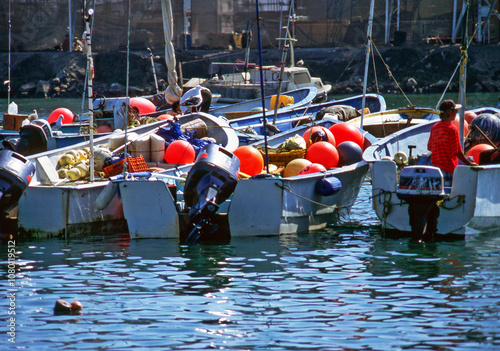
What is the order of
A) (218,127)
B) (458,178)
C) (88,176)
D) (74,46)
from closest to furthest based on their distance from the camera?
1. (458,178)
2. (88,176)
3. (218,127)
4. (74,46)

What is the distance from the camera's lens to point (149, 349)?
6195mm

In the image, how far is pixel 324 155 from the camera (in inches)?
482

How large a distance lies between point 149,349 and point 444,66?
160 feet

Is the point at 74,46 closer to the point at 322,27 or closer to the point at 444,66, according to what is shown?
the point at 322,27

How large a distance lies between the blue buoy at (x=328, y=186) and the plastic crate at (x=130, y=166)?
10.1 feet

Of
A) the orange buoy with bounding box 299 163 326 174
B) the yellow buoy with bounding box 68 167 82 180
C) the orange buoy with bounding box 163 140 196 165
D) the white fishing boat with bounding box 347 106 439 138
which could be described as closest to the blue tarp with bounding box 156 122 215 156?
the orange buoy with bounding box 163 140 196 165

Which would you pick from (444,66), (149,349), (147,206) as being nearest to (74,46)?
(444,66)

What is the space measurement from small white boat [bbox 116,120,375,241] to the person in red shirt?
1453mm

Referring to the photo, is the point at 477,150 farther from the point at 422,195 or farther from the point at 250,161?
the point at 250,161

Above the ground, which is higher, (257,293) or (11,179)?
(11,179)

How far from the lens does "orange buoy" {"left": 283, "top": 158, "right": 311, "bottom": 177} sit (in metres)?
11.7

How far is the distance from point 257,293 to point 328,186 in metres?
3.11

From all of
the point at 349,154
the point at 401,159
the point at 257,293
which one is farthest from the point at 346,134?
the point at 257,293

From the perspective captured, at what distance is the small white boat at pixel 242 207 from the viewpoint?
10203 mm
